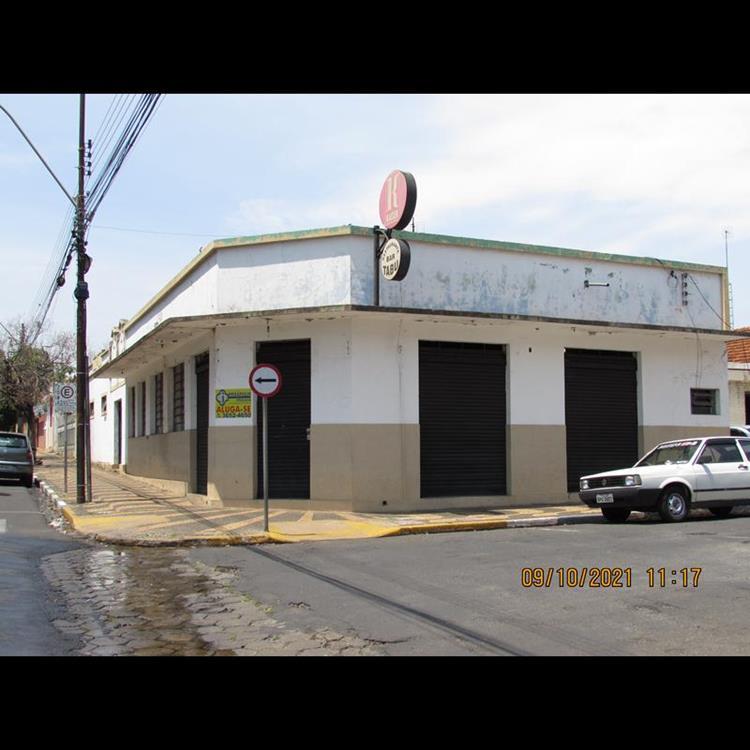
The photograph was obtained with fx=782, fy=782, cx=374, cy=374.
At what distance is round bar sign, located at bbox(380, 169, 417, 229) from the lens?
14797 millimetres

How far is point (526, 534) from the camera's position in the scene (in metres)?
13.0

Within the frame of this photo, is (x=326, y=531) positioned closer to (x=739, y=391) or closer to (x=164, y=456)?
(x=164, y=456)

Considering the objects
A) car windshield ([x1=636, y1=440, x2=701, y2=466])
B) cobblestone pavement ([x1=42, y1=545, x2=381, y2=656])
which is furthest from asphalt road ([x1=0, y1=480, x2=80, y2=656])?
car windshield ([x1=636, y1=440, x2=701, y2=466])

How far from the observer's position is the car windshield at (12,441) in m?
23.8

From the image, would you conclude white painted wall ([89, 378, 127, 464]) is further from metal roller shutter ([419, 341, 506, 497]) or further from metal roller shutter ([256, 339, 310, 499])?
metal roller shutter ([419, 341, 506, 497])

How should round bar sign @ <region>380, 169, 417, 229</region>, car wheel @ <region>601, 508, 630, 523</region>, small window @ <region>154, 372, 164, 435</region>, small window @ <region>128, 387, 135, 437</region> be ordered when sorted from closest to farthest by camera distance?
1. car wheel @ <region>601, 508, 630, 523</region>
2. round bar sign @ <region>380, 169, 417, 229</region>
3. small window @ <region>154, 372, 164, 435</region>
4. small window @ <region>128, 387, 135, 437</region>

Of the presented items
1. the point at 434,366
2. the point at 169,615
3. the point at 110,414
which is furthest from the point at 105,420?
the point at 169,615

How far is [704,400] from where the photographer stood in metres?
20.0

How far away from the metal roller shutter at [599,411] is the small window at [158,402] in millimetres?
12060

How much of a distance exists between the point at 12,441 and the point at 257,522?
13.5 meters

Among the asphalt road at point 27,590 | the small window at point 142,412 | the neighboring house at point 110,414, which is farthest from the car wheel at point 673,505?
the neighboring house at point 110,414

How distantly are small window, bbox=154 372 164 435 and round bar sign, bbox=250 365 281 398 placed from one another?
11041 mm
